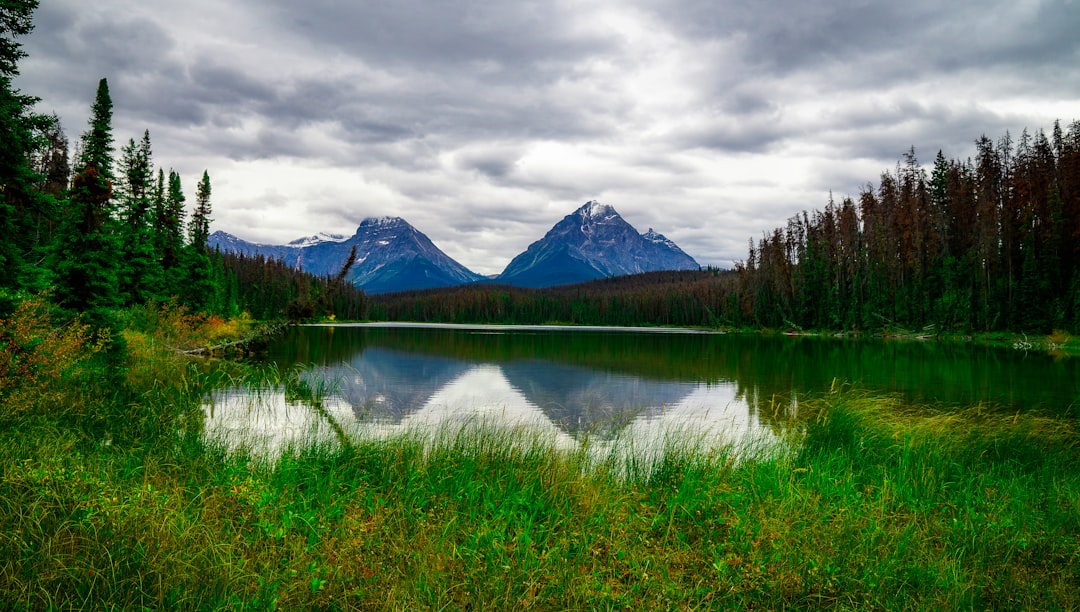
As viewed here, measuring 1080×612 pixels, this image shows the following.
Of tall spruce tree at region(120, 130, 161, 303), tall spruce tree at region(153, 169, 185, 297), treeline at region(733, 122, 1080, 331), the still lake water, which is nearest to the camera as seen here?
the still lake water

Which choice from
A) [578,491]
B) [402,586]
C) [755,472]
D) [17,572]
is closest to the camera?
[17,572]

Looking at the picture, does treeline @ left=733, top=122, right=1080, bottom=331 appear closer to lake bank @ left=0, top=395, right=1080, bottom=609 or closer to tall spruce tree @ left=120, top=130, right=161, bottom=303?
lake bank @ left=0, top=395, right=1080, bottom=609

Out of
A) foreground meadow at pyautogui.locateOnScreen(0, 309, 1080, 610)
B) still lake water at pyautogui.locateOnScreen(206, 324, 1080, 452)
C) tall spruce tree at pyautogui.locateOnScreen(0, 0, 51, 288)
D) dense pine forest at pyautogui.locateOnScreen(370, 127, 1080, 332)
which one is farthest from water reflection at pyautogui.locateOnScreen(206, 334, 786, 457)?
dense pine forest at pyautogui.locateOnScreen(370, 127, 1080, 332)

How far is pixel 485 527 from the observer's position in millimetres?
5645

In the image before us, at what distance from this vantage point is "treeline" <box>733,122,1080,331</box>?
64.8 m

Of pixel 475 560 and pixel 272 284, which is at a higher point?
pixel 272 284

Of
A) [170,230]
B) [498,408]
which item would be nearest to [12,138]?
[498,408]

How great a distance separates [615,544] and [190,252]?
60428 mm

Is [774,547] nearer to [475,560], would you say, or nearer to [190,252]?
[475,560]

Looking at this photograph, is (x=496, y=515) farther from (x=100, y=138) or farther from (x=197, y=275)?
(x=197, y=275)

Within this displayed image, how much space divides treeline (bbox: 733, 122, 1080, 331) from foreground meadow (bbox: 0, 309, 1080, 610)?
69.7 meters

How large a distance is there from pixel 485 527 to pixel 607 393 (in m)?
19.3

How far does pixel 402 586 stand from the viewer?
4773 mm

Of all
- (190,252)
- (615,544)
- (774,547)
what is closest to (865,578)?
(774,547)
